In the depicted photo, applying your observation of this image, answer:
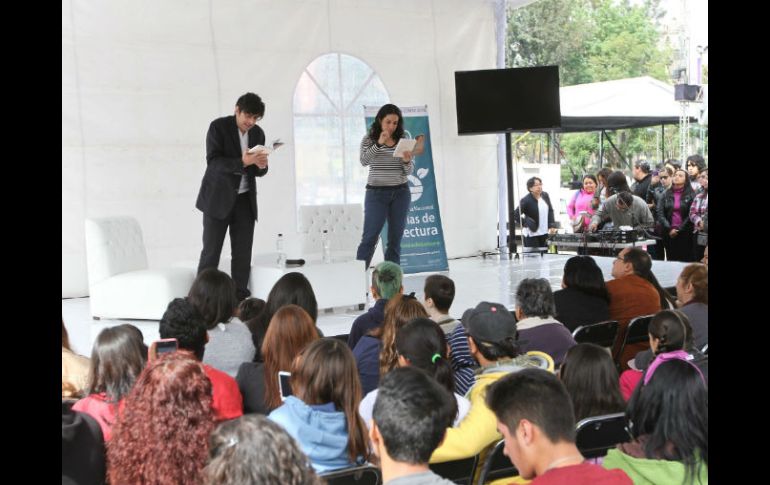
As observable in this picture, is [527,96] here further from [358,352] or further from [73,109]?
[358,352]

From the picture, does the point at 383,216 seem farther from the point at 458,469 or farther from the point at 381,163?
the point at 458,469

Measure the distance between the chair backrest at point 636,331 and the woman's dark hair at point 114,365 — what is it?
2.47 metres

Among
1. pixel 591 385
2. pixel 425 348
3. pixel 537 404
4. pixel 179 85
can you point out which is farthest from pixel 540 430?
pixel 179 85

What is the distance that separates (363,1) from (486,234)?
324cm

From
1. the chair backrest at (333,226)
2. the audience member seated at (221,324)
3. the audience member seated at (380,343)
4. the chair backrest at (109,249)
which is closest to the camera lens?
the audience member seated at (380,343)

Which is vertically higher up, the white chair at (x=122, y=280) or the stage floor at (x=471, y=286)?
the white chair at (x=122, y=280)

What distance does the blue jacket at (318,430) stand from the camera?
2.49 metres

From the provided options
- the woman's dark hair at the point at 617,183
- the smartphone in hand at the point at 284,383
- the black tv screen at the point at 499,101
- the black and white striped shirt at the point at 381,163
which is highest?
the black tv screen at the point at 499,101

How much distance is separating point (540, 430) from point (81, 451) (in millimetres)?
1211

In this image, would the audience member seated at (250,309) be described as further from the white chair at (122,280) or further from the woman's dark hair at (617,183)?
the woman's dark hair at (617,183)

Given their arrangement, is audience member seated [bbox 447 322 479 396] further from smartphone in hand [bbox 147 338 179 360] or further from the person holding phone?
the person holding phone

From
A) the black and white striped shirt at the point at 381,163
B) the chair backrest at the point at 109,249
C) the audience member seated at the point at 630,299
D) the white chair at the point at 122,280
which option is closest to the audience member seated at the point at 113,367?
the audience member seated at the point at 630,299

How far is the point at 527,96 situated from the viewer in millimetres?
10141

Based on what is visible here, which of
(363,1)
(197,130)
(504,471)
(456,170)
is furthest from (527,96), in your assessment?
(504,471)
